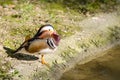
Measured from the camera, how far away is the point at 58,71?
8.30 meters

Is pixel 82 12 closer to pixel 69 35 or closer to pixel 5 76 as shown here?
pixel 69 35

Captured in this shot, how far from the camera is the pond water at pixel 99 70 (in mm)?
8398

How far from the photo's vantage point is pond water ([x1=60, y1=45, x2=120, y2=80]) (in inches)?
331

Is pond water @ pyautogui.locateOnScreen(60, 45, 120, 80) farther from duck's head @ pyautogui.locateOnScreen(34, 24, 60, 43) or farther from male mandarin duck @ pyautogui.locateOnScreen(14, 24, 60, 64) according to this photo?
duck's head @ pyautogui.locateOnScreen(34, 24, 60, 43)

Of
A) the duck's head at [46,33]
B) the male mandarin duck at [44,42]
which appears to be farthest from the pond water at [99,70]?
the duck's head at [46,33]

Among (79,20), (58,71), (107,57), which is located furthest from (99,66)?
(79,20)

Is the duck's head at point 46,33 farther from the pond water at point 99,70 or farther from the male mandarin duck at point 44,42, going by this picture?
the pond water at point 99,70

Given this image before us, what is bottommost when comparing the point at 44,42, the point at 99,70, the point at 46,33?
the point at 99,70

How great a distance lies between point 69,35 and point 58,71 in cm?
150

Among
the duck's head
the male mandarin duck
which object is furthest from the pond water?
the duck's head

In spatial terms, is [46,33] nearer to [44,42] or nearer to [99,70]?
[44,42]

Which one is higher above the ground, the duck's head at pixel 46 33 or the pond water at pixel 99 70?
the duck's head at pixel 46 33

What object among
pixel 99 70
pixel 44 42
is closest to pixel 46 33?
pixel 44 42

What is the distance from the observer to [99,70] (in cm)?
874
